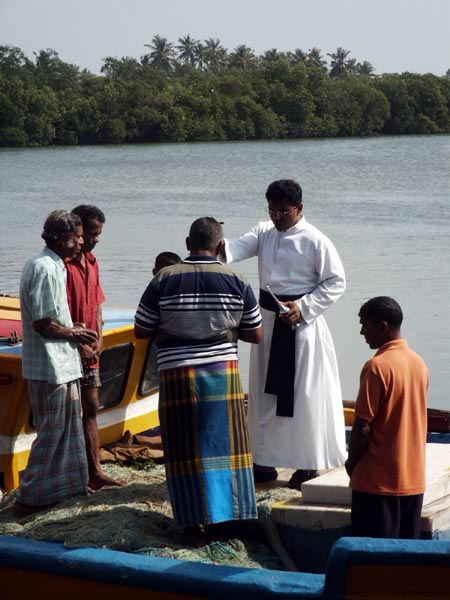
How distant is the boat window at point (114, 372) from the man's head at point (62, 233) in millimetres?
1239

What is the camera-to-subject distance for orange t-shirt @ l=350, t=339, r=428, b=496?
465cm

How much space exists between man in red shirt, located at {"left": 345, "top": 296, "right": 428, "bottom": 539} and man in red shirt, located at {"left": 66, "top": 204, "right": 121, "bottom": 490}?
179 cm

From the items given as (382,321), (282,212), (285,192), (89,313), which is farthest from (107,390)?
(382,321)

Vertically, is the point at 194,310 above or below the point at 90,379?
above

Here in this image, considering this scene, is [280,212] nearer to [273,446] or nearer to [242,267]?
[273,446]

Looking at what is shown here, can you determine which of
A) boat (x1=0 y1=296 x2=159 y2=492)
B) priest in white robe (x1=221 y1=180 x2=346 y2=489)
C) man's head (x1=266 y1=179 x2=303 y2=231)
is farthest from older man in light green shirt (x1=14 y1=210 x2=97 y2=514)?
man's head (x1=266 y1=179 x2=303 y2=231)

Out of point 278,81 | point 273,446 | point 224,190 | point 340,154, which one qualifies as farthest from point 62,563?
point 278,81

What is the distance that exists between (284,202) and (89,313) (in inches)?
47.5

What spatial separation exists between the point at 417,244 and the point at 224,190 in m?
14.5

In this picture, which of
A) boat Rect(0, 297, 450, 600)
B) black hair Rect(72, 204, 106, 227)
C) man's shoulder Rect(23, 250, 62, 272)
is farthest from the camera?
black hair Rect(72, 204, 106, 227)

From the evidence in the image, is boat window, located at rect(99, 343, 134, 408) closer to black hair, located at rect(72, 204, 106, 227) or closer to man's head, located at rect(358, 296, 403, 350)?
black hair, located at rect(72, 204, 106, 227)

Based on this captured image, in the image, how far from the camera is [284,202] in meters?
5.98

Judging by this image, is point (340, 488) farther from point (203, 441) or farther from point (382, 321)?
point (382, 321)

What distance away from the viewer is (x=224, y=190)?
40.3 m
